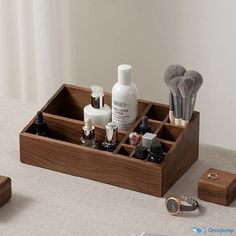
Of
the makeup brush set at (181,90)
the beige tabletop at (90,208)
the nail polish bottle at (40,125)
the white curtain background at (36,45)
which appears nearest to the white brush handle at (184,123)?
the makeup brush set at (181,90)

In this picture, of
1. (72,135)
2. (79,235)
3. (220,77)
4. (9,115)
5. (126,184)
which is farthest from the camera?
(220,77)

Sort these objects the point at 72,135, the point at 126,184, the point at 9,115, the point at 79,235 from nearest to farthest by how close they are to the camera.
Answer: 1. the point at 79,235
2. the point at 126,184
3. the point at 72,135
4. the point at 9,115

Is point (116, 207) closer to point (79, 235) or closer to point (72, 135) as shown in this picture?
point (79, 235)

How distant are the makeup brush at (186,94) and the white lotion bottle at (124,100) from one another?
0.10 m

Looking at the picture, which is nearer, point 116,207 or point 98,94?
point 116,207

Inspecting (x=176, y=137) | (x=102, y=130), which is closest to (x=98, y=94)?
(x=102, y=130)

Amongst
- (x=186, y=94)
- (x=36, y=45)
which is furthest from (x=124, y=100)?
(x=36, y=45)

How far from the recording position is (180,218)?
56.8 inches

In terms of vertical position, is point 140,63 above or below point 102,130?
below

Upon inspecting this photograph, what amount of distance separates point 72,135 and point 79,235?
0.29 meters

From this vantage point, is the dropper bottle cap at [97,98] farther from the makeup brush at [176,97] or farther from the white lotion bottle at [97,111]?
the makeup brush at [176,97]

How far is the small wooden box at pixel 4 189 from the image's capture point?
4.82ft

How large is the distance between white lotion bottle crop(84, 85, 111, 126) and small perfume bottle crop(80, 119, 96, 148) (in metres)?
0.05

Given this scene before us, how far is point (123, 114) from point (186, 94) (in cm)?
15
